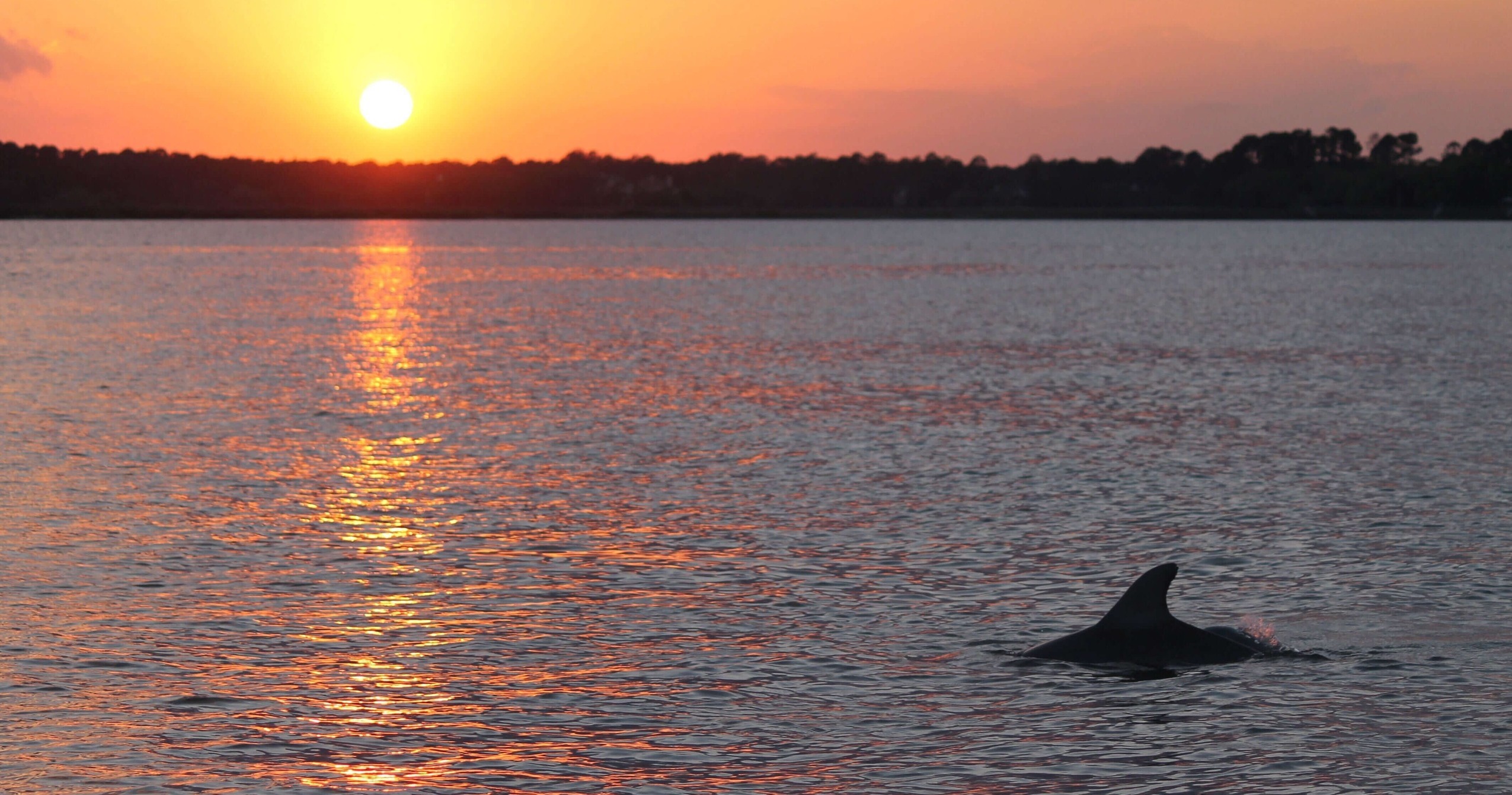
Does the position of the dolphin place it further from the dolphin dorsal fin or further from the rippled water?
the rippled water

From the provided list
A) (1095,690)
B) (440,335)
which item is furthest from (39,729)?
(440,335)

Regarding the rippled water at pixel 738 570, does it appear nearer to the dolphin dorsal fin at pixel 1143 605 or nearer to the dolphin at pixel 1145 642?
the dolphin at pixel 1145 642

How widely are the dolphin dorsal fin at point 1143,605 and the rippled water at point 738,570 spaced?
69 centimetres

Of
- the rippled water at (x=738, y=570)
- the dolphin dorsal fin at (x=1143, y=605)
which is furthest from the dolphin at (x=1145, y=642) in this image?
the rippled water at (x=738, y=570)

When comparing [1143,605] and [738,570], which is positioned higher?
[1143,605]

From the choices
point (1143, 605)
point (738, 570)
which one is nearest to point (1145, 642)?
point (1143, 605)

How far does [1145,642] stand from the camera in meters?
15.0

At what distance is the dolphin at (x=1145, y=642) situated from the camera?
15.0m

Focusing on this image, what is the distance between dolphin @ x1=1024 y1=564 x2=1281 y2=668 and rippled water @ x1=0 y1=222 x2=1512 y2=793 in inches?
10.5

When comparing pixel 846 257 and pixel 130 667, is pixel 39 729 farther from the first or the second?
pixel 846 257

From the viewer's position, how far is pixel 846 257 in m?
173

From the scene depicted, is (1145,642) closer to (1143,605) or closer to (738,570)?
(1143,605)

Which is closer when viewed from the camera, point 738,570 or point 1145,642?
point 1145,642

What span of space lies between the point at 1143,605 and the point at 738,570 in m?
5.57
